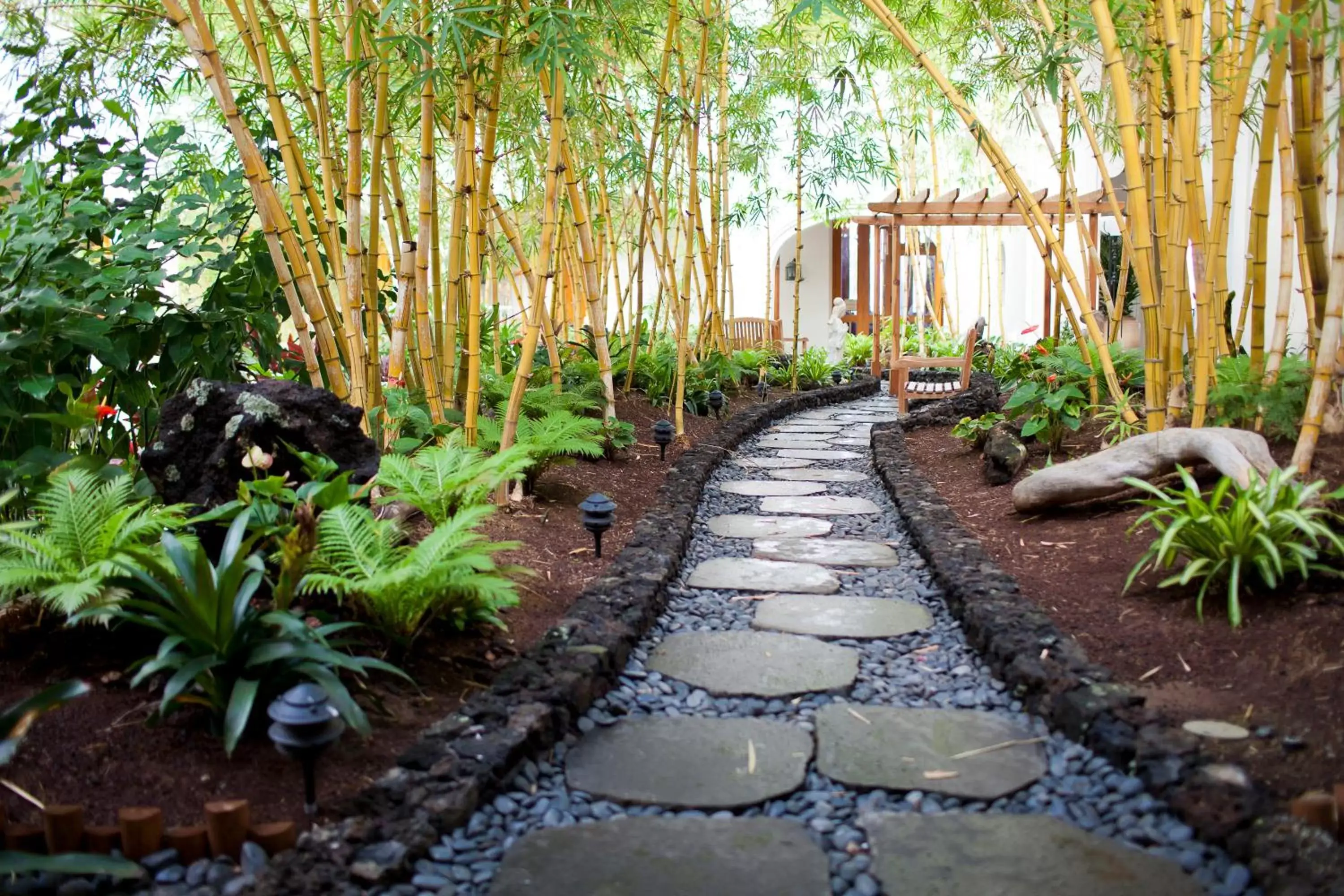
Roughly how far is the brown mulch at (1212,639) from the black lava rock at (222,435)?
5.99 feet

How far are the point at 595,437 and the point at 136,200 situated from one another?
1639 mm

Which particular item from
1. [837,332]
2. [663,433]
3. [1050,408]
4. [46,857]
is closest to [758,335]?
[837,332]

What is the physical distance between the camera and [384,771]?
1557 millimetres

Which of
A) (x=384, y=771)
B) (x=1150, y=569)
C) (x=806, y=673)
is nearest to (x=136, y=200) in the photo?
(x=384, y=771)

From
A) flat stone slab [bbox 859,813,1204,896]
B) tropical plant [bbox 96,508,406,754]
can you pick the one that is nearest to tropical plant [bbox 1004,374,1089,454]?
flat stone slab [bbox 859,813,1204,896]

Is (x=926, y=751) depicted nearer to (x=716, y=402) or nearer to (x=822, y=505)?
(x=822, y=505)

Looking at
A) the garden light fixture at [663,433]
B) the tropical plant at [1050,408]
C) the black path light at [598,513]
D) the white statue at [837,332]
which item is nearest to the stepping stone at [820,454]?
the garden light fixture at [663,433]

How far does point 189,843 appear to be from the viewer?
1.31 meters

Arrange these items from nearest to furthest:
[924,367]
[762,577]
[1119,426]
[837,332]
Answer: [762,577], [1119,426], [924,367], [837,332]

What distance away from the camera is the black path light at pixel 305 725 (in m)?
1.33

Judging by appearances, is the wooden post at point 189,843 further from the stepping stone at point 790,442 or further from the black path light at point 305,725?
the stepping stone at point 790,442

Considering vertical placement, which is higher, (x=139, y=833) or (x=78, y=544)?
(x=78, y=544)

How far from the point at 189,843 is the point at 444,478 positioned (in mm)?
1144

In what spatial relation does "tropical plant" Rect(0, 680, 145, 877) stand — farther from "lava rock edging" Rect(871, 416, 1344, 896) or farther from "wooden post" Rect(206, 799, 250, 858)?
"lava rock edging" Rect(871, 416, 1344, 896)
